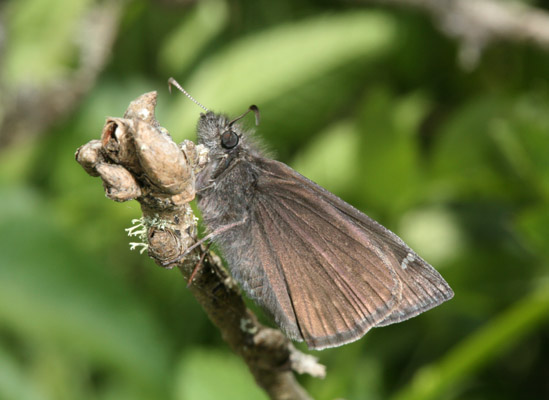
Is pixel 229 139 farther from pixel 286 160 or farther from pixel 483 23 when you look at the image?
pixel 483 23

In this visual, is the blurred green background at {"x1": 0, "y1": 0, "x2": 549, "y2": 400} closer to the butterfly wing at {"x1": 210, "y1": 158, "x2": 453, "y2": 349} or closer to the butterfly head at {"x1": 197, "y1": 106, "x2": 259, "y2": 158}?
the butterfly wing at {"x1": 210, "y1": 158, "x2": 453, "y2": 349}

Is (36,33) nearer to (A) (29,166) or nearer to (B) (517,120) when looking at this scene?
(A) (29,166)

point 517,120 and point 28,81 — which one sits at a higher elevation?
point 28,81

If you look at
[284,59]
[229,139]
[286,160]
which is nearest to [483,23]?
[284,59]

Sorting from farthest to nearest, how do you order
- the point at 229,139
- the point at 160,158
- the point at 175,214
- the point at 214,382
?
the point at 214,382
the point at 229,139
the point at 175,214
the point at 160,158

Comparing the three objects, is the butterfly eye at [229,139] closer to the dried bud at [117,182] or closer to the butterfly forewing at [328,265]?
the butterfly forewing at [328,265]

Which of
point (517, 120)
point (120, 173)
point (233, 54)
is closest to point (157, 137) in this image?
point (120, 173)
